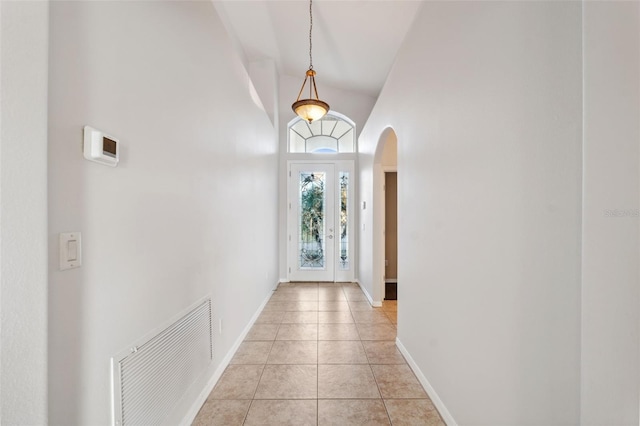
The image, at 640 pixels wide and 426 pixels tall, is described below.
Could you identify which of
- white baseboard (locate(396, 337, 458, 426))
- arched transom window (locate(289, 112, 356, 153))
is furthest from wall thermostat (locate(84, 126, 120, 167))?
arched transom window (locate(289, 112, 356, 153))

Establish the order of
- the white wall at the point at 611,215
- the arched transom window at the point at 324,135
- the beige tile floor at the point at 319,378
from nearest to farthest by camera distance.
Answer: the white wall at the point at 611,215, the beige tile floor at the point at 319,378, the arched transom window at the point at 324,135

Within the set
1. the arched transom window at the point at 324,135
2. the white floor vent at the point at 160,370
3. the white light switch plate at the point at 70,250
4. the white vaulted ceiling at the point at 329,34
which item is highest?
the white vaulted ceiling at the point at 329,34

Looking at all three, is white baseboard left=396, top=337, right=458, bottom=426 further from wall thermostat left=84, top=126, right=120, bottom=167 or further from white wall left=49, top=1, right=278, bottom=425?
wall thermostat left=84, top=126, right=120, bottom=167

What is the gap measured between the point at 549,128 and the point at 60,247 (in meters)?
1.68

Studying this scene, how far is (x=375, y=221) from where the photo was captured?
399cm

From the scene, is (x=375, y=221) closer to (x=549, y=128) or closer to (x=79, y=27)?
(x=549, y=128)

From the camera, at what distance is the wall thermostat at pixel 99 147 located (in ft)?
3.14

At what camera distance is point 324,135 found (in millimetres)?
5504

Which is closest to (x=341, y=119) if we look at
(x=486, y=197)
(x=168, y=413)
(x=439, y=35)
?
(x=439, y=35)

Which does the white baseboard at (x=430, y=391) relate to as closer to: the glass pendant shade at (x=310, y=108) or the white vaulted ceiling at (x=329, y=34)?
the glass pendant shade at (x=310, y=108)

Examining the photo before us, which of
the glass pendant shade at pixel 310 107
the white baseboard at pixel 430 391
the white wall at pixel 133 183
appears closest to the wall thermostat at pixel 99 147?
the white wall at pixel 133 183

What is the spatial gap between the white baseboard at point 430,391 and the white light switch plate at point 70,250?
2.02m

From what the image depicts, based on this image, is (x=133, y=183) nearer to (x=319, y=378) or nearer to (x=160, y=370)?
(x=160, y=370)

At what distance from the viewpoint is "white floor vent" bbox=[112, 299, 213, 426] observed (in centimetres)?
114
